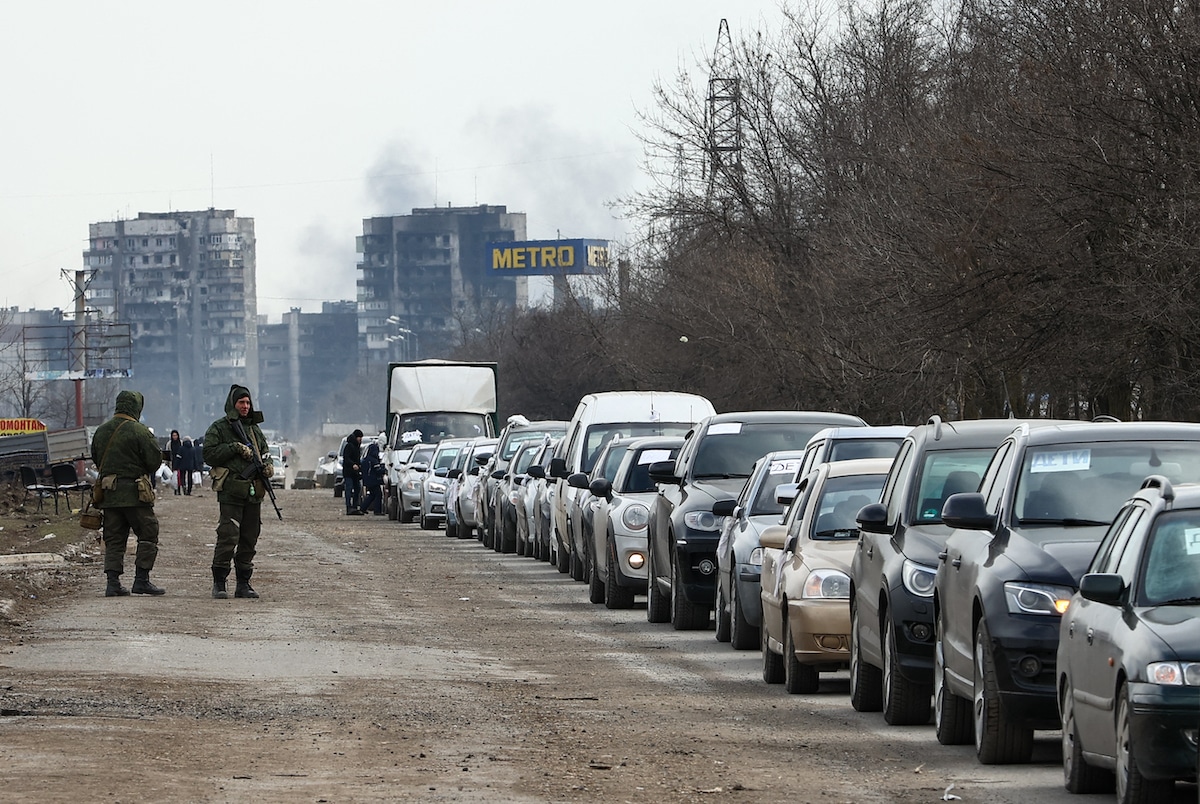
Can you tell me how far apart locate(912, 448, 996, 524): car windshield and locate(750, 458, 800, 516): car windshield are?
4.17 meters

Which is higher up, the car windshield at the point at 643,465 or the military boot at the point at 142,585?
the car windshield at the point at 643,465

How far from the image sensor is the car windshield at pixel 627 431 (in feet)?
87.5

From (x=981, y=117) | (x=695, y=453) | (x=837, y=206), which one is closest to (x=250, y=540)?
(x=695, y=453)

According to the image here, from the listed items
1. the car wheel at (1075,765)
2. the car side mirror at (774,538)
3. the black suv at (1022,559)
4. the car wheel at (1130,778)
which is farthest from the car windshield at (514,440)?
the car wheel at (1130,778)

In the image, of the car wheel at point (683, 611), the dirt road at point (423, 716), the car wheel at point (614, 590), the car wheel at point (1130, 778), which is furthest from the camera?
the car wheel at point (614, 590)

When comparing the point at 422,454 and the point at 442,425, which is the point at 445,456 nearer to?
the point at 422,454

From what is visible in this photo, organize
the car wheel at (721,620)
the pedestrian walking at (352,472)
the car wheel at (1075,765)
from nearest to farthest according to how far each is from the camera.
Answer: the car wheel at (1075,765)
the car wheel at (721,620)
the pedestrian walking at (352,472)

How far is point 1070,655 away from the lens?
29.5ft

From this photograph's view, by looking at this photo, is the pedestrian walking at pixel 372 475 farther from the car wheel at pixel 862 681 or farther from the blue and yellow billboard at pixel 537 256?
the blue and yellow billboard at pixel 537 256

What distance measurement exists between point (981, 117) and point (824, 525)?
21819mm

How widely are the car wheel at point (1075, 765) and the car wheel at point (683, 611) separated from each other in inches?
363

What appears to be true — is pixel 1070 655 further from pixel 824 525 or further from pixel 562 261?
pixel 562 261

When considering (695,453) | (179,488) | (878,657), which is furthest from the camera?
(179,488)

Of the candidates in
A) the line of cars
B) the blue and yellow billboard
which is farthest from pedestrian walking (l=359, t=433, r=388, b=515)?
the blue and yellow billboard
